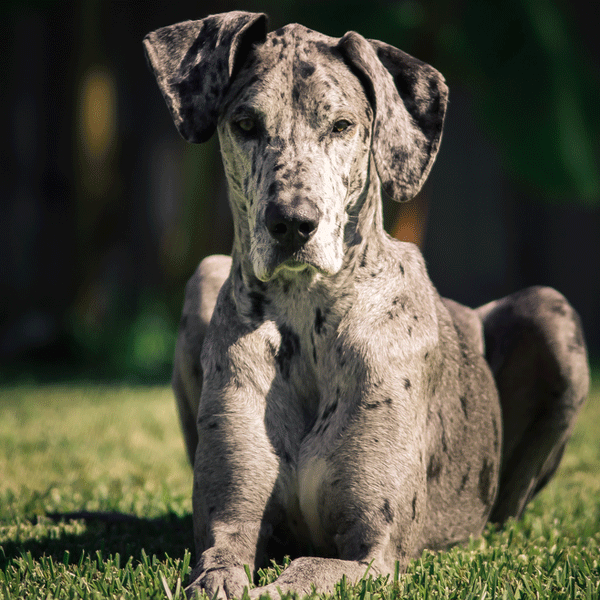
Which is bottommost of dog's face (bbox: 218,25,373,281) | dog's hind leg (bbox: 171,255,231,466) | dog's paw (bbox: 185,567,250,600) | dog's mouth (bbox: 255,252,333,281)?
dog's paw (bbox: 185,567,250,600)

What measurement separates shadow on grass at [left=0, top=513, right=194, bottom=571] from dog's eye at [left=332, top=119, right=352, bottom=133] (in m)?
1.74

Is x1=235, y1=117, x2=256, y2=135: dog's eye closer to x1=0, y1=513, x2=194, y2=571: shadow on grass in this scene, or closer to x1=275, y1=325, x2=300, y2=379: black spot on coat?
x1=275, y1=325, x2=300, y2=379: black spot on coat

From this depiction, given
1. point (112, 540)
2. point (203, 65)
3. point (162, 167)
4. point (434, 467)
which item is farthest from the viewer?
point (162, 167)

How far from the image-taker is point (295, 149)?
2.84 meters

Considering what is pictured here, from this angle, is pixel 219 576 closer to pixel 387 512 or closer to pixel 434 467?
pixel 387 512

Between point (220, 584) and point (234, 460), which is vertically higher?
point (234, 460)

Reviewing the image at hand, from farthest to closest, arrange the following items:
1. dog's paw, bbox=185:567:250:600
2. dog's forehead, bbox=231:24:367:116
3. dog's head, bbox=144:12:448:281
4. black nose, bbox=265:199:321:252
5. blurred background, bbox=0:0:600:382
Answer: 1. blurred background, bbox=0:0:600:382
2. dog's forehead, bbox=231:24:367:116
3. dog's head, bbox=144:12:448:281
4. black nose, bbox=265:199:321:252
5. dog's paw, bbox=185:567:250:600

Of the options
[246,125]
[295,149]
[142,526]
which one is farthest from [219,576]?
[246,125]

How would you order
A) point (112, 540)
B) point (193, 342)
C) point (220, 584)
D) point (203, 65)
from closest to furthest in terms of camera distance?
point (220, 584)
point (203, 65)
point (112, 540)
point (193, 342)

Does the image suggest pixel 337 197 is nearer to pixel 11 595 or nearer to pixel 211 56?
pixel 211 56

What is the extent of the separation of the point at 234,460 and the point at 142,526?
1.14 m

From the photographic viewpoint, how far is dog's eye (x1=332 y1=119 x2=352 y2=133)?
9.59 feet

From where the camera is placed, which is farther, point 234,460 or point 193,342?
point 193,342

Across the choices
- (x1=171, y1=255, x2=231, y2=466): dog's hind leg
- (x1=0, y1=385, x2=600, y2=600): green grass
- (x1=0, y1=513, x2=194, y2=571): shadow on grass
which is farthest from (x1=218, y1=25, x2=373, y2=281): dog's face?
(x1=0, y1=513, x2=194, y2=571): shadow on grass
